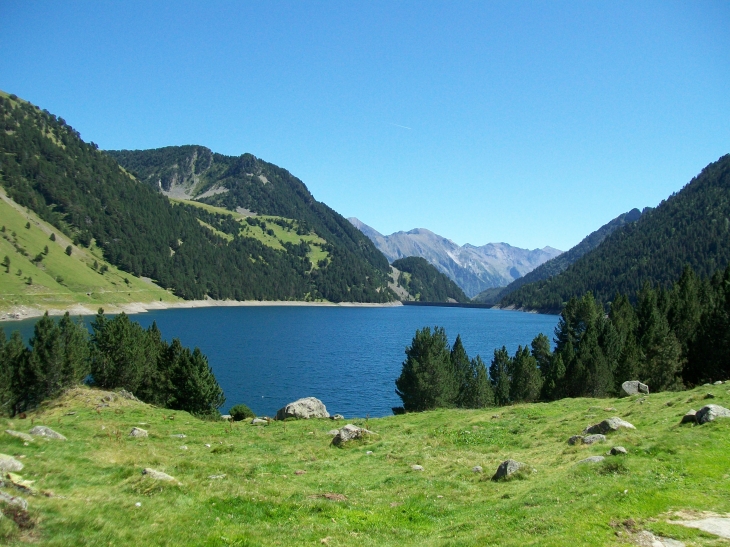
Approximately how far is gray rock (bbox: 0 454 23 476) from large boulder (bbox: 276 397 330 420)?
31.2 meters

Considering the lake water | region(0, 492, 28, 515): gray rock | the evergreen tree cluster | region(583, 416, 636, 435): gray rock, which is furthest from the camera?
the lake water

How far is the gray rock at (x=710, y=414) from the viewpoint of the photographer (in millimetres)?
20375

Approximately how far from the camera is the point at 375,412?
66875 mm

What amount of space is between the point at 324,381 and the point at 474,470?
216ft

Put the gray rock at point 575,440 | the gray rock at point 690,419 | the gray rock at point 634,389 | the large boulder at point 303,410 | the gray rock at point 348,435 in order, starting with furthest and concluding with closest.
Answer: the large boulder at point 303,410
the gray rock at point 634,389
the gray rock at point 348,435
the gray rock at point 575,440
the gray rock at point 690,419

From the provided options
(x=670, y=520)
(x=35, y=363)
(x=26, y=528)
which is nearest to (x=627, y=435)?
(x=670, y=520)

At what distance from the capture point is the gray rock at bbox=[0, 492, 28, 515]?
11.2m

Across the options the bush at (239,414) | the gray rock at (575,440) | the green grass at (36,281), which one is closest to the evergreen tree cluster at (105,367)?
the bush at (239,414)

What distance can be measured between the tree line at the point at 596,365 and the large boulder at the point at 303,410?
1898cm

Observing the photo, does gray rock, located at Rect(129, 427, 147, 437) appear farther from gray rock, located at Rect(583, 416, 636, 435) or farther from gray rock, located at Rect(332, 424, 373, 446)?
gray rock, located at Rect(583, 416, 636, 435)

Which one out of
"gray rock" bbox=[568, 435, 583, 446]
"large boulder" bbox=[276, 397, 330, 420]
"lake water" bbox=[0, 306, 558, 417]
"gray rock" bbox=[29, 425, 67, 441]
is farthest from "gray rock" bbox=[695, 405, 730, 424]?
"lake water" bbox=[0, 306, 558, 417]

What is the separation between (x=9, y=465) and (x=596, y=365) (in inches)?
2381

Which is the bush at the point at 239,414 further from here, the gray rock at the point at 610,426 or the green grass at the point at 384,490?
the gray rock at the point at 610,426

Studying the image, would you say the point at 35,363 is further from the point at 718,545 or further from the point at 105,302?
the point at 105,302
